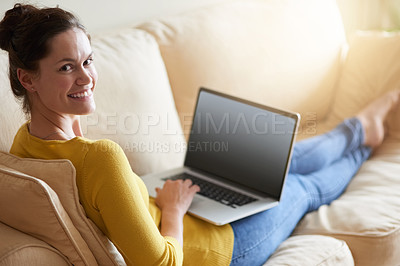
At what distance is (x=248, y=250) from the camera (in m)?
1.39

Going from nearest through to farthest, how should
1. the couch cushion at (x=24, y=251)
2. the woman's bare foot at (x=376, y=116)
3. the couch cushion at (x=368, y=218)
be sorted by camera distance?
the couch cushion at (x=24, y=251) → the couch cushion at (x=368, y=218) → the woman's bare foot at (x=376, y=116)

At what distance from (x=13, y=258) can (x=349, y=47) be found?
71.6 inches

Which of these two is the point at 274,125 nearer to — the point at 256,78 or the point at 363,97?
the point at 256,78

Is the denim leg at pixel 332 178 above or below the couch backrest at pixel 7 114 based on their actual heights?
below

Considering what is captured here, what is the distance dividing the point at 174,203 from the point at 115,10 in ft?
2.90

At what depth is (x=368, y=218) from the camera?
5.13 ft

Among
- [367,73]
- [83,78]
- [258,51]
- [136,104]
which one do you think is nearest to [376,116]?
[367,73]

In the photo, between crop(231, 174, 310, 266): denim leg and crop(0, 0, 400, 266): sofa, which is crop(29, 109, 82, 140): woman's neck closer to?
crop(0, 0, 400, 266): sofa

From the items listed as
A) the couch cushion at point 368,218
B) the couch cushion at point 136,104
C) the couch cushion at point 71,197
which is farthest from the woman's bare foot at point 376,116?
the couch cushion at point 71,197

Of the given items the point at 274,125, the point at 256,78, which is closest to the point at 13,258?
the point at 274,125

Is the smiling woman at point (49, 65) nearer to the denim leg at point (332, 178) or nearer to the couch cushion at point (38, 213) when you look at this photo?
the couch cushion at point (38, 213)

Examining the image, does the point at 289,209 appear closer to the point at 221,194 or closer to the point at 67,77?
the point at 221,194

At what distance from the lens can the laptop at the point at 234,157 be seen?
1525 millimetres

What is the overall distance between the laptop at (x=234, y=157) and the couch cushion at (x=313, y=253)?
0.13 metres
